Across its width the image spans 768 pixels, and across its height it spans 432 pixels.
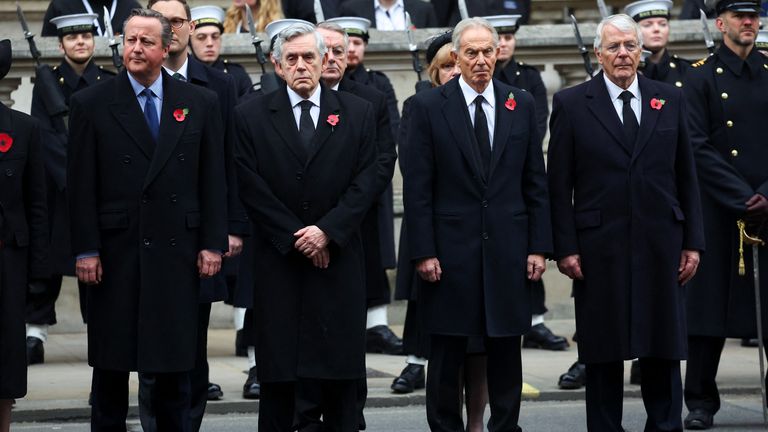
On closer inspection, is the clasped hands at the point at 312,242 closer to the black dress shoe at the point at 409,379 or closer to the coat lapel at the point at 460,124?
the coat lapel at the point at 460,124

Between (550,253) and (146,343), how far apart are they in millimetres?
2044

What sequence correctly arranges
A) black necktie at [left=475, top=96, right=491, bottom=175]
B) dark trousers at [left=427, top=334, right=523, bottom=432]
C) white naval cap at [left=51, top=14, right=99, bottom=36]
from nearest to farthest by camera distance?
dark trousers at [left=427, top=334, right=523, bottom=432]
black necktie at [left=475, top=96, right=491, bottom=175]
white naval cap at [left=51, top=14, right=99, bottom=36]

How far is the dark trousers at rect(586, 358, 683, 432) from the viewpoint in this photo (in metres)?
9.04

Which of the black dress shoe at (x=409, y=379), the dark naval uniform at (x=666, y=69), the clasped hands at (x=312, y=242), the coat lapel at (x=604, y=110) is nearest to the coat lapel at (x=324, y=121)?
the clasped hands at (x=312, y=242)

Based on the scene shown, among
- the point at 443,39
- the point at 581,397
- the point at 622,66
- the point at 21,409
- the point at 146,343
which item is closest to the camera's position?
the point at 146,343

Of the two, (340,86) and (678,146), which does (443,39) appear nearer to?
(340,86)

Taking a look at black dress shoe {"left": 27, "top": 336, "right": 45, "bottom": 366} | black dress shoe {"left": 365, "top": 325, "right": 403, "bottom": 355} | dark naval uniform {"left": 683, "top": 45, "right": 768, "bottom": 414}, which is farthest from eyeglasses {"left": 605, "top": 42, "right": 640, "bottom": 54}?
black dress shoe {"left": 27, "top": 336, "right": 45, "bottom": 366}

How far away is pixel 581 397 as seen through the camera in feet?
36.8

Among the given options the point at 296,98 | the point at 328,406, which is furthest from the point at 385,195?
the point at 328,406

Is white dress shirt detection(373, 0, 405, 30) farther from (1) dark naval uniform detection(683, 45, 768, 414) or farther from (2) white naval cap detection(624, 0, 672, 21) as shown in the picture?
(1) dark naval uniform detection(683, 45, 768, 414)

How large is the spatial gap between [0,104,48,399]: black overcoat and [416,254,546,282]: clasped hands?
1.85 metres

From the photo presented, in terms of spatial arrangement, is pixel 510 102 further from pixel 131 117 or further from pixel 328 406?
pixel 131 117

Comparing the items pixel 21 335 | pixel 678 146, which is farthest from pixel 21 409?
pixel 678 146

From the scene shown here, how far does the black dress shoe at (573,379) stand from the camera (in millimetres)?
11242
